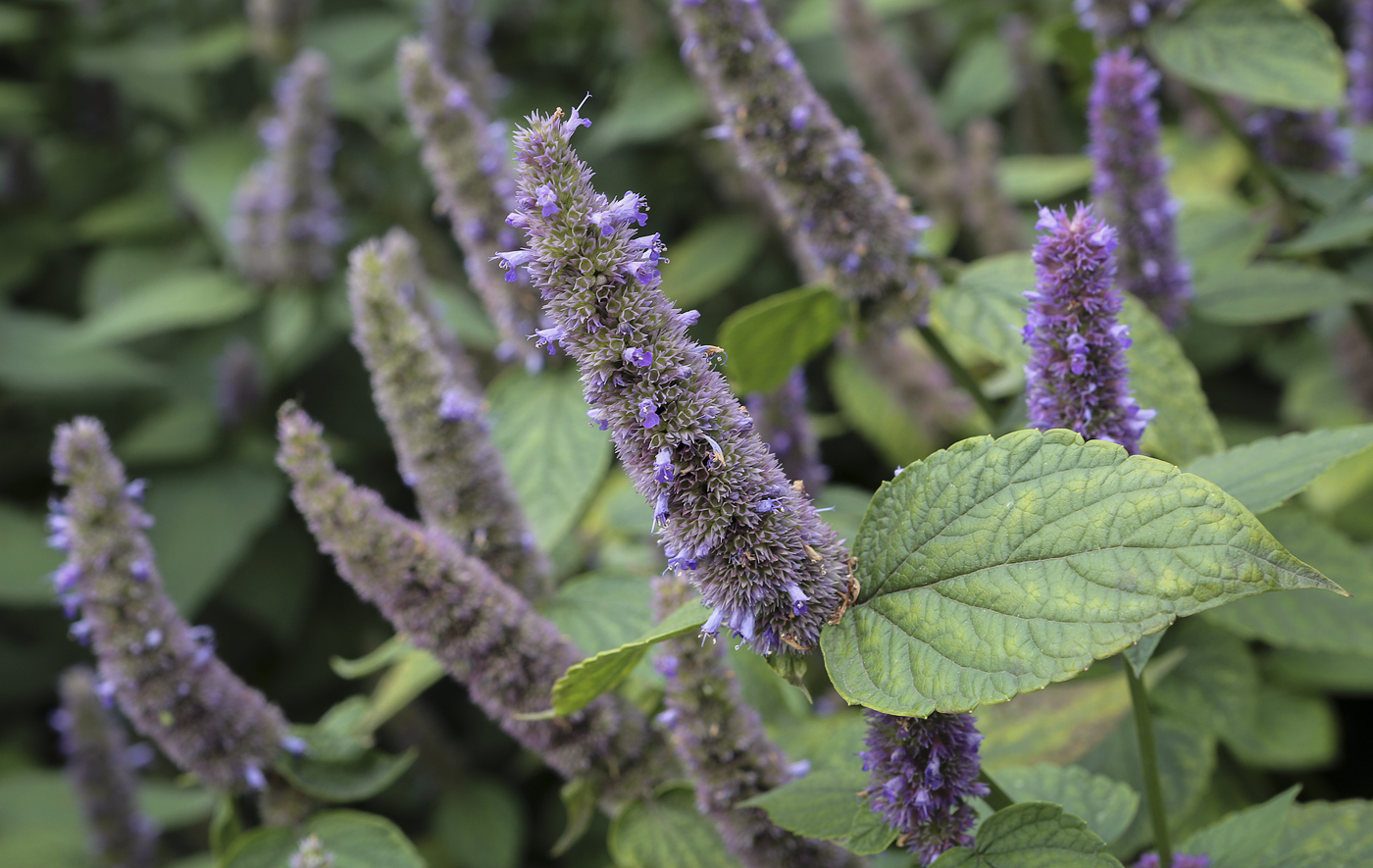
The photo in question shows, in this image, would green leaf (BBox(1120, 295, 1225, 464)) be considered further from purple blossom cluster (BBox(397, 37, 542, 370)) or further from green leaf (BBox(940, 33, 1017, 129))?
green leaf (BBox(940, 33, 1017, 129))

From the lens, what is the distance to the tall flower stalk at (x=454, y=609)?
196 cm

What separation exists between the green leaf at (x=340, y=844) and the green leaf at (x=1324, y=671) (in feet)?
8.62

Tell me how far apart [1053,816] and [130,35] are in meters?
6.79

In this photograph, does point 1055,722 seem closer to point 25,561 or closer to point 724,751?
point 724,751

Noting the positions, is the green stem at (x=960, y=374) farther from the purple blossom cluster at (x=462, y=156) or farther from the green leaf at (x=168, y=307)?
the green leaf at (x=168, y=307)

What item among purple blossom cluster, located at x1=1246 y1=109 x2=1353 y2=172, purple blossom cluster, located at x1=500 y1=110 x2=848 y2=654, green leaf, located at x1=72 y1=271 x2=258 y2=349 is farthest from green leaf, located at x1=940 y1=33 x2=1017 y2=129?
purple blossom cluster, located at x1=500 y1=110 x2=848 y2=654

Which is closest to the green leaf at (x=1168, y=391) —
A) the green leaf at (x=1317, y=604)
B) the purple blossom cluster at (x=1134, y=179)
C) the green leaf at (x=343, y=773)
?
the green leaf at (x=1317, y=604)

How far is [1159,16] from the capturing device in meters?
2.96

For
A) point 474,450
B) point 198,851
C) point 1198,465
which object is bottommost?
point 198,851

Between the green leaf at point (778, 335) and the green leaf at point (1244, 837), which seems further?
the green leaf at point (778, 335)

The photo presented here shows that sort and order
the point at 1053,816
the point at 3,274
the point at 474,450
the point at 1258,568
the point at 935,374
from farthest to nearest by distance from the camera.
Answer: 1. the point at 3,274
2. the point at 935,374
3. the point at 474,450
4. the point at 1053,816
5. the point at 1258,568

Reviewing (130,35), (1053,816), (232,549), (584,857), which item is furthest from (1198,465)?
(130,35)

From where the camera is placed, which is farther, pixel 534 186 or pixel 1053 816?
pixel 1053 816

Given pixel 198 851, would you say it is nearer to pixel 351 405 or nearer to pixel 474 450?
pixel 351 405
